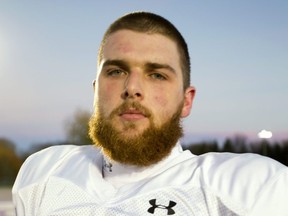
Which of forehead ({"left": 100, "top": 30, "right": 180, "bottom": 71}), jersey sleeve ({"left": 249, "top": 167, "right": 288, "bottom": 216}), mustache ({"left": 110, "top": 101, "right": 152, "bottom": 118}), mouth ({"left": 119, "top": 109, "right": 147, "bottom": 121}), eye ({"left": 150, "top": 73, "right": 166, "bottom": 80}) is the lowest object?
jersey sleeve ({"left": 249, "top": 167, "right": 288, "bottom": 216})

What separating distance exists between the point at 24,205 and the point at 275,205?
1.19m

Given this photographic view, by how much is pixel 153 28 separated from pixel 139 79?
296 millimetres

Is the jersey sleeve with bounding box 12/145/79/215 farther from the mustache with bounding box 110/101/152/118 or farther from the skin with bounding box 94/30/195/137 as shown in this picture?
the mustache with bounding box 110/101/152/118

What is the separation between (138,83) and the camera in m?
2.11

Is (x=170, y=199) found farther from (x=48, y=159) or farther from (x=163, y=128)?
(x=48, y=159)

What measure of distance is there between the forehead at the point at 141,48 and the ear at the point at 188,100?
172 mm

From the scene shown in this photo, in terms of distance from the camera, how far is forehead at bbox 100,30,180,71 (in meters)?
2.17

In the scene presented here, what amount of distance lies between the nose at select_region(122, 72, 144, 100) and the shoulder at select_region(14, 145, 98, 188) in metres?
0.56

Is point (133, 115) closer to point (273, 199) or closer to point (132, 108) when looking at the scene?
point (132, 108)

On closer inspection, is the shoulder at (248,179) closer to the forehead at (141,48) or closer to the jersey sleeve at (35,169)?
the forehead at (141,48)

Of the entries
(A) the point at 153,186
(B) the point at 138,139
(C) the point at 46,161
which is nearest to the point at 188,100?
(B) the point at 138,139

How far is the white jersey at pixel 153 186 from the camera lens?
1.95m

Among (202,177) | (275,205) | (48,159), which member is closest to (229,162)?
(202,177)

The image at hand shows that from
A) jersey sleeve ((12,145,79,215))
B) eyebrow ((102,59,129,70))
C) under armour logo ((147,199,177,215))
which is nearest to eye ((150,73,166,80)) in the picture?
eyebrow ((102,59,129,70))
